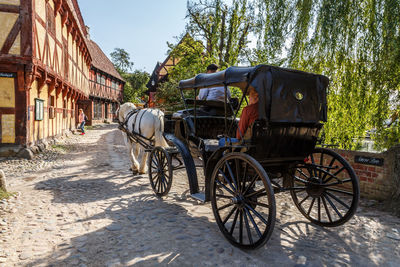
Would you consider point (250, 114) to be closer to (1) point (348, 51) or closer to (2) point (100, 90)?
(1) point (348, 51)

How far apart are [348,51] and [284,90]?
3.18 meters

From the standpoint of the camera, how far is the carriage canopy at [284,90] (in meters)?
2.78

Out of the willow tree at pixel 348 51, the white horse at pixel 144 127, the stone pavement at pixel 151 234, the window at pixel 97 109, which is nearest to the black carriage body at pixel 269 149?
the stone pavement at pixel 151 234

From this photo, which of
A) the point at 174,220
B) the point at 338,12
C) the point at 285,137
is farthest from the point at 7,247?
the point at 338,12

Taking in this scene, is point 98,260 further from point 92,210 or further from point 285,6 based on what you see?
point 285,6

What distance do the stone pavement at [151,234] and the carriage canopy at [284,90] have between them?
4.81 feet

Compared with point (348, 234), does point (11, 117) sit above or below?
above

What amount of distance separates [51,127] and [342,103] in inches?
448

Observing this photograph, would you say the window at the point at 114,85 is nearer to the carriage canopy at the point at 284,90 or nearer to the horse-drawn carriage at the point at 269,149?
the horse-drawn carriage at the point at 269,149

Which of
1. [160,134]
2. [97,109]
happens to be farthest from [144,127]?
[97,109]

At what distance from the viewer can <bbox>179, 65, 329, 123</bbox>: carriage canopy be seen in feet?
9.12

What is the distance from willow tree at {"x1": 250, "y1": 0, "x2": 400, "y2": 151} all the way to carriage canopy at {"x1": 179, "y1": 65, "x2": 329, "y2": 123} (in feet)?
3.27

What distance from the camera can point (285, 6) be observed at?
19.2 feet

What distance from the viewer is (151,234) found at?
3.16m
